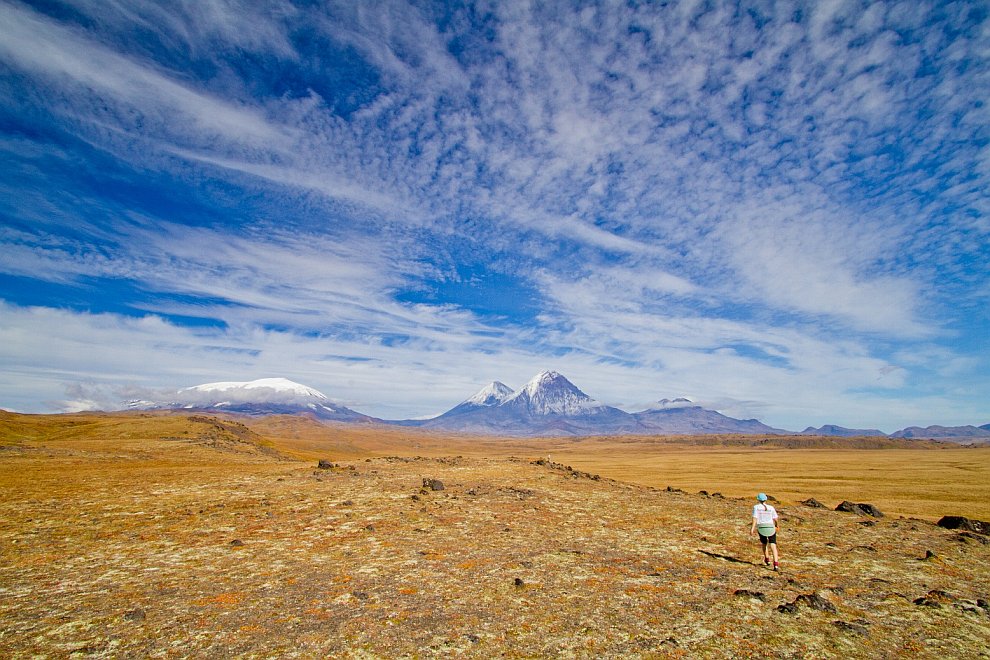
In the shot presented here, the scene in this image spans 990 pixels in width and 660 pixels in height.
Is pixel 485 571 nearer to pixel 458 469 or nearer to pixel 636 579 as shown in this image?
pixel 636 579

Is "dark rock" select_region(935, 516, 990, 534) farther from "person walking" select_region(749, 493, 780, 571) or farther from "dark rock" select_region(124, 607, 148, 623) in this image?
"dark rock" select_region(124, 607, 148, 623)

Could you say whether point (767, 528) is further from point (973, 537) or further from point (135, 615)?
point (135, 615)

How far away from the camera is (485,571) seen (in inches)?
572

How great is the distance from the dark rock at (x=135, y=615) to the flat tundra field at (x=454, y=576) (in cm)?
6

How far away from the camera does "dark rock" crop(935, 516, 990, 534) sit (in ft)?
70.4

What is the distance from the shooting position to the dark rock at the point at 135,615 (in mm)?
10227

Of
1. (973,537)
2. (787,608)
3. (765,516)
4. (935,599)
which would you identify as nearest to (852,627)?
(787,608)

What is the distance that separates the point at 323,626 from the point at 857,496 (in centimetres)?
4744

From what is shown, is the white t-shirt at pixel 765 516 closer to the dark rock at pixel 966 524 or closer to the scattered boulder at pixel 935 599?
the scattered boulder at pixel 935 599

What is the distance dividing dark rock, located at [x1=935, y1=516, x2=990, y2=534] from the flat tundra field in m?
1.17

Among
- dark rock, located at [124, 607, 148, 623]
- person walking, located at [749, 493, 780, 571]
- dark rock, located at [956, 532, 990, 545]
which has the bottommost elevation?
dark rock, located at [124, 607, 148, 623]

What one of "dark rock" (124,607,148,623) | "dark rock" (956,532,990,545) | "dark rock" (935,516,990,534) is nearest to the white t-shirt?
"dark rock" (956,532,990,545)

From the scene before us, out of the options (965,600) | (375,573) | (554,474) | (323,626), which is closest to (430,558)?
(375,573)

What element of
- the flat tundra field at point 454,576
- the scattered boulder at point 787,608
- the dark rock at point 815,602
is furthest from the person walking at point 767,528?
the scattered boulder at point 787,608
